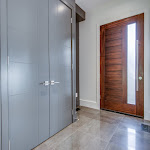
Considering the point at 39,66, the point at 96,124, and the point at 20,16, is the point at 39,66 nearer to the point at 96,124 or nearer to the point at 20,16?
the point at 20,16

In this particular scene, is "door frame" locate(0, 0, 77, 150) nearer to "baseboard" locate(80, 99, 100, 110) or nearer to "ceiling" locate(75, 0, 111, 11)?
"ceiling" locate(75, 0, 111, 11)

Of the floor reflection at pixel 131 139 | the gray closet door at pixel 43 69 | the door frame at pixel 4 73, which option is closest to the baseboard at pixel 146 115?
the floor reflection at pixel 131 139

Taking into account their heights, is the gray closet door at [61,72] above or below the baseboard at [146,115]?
above

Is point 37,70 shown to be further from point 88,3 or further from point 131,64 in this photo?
point 88,3

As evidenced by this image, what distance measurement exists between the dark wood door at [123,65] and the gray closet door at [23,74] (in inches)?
79.9

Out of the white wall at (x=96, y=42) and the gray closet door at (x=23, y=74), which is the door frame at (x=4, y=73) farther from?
the white wall at (x=96, y=42)

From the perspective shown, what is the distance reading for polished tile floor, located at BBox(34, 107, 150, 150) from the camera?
154 centimetres

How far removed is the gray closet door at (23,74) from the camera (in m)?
1.27

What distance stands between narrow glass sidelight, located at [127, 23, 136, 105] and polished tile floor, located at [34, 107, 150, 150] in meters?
0.53

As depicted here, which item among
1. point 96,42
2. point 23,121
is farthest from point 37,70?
point 96,42

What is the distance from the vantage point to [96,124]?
221 centimetres

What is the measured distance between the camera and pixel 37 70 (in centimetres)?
155

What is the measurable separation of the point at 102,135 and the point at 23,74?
164 cm

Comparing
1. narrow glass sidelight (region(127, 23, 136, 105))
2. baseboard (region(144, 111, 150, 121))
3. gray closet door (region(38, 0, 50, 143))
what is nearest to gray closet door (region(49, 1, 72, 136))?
gray closet door (region(38, 0, 50, 143))
